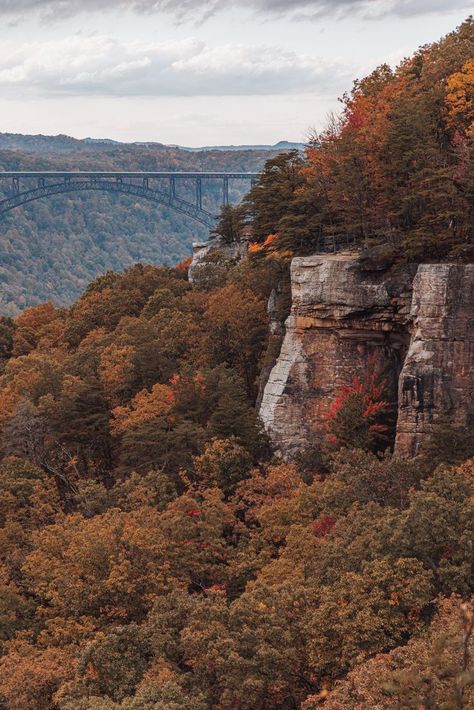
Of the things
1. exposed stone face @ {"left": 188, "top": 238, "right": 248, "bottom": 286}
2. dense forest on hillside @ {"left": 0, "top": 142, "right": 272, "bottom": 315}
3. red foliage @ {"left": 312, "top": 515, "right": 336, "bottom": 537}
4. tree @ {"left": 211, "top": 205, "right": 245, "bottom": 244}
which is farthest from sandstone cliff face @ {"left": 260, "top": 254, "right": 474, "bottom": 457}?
dense forest on hillside @ {"left": 0, "top": 142, "right": 272, "bottom": 315}

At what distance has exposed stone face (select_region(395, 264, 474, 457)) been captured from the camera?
80.0ft

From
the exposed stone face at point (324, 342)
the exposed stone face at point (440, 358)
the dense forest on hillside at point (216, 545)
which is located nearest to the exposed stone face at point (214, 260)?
the dense forest on hillside at point (216, 545)

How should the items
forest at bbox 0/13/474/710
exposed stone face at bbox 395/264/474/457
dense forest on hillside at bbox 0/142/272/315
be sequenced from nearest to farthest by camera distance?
forest at bbox 0/13/474/710 < exposed stone face at bbox 395/264/474/457 < dense forest on hillside at bbox 0/142/272/315

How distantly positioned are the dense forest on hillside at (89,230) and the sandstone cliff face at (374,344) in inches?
4505

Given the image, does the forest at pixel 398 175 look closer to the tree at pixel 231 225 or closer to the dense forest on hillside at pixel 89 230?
the tree at pixel 231 225

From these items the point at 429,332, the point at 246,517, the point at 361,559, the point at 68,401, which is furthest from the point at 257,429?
the point at 361,559

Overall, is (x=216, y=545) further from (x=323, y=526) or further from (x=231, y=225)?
(x=231, y=225)

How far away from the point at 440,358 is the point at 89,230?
144198 mm

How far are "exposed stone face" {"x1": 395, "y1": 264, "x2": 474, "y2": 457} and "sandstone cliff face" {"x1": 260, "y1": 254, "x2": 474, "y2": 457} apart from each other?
0.08 feet

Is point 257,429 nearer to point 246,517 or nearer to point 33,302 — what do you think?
point 246,517

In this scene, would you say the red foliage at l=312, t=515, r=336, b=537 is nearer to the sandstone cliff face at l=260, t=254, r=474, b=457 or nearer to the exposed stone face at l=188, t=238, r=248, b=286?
the sandstone cliff face at l=260, t=254, r=474, b=457

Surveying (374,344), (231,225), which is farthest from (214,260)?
(374,344)

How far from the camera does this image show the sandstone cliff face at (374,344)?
24.5 meters

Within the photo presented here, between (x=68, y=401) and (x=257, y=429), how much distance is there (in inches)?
317
